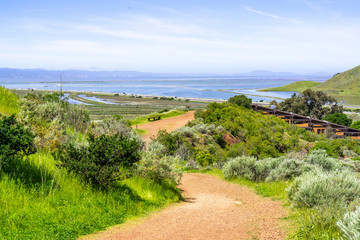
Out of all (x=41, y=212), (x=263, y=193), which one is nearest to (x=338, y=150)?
(x=263, y=193)

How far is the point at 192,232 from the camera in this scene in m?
6.04

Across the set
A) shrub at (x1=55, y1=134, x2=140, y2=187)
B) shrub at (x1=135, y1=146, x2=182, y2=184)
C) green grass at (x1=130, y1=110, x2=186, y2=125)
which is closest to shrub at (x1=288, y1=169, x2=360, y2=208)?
shrub at (x1=135, y1=146, x2=182, y2=184)

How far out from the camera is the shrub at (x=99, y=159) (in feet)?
23.5

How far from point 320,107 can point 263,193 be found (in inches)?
1839

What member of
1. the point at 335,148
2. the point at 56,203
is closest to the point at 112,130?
the point at 56,203

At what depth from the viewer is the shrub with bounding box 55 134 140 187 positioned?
23.5 feet

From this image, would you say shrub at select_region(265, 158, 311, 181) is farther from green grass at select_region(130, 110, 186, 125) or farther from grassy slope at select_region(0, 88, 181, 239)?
green grass at select_region(130, 110, 186, 125)

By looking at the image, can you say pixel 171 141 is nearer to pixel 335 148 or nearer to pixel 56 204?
pixel 335 148

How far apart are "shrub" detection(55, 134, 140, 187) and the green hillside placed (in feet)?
443

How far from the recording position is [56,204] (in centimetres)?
629

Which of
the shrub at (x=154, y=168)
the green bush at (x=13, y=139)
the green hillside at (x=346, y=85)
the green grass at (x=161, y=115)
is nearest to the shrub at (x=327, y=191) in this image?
the shrub at (x=154, y=168)

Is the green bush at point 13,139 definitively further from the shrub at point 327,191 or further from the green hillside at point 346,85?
the green hillside at point 346,85

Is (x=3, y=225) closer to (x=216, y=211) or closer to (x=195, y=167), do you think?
(x=216, y=211)

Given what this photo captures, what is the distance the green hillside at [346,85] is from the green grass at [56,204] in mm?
135471
